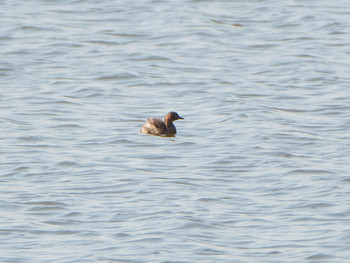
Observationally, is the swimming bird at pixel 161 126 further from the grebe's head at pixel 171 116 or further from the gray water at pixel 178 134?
the gray water at pixel 178 134

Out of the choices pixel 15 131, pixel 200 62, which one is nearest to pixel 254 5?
pixel 200 62

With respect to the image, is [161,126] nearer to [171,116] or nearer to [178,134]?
[171,116]

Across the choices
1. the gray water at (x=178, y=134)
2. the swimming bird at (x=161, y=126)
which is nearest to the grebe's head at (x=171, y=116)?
the swimming bird at (x=161, y=126)

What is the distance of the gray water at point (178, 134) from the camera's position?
28.9 ft

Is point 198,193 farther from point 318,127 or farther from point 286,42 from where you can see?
point 286,42

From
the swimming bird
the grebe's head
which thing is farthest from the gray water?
the grebe's head

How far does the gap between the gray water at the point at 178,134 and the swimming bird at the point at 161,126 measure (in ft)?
0.52

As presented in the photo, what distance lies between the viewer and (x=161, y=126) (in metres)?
13.1

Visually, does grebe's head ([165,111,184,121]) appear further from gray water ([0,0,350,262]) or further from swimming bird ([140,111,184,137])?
gray water ([0,0,350,262])

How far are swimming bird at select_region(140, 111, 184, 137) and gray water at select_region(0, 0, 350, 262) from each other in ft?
0.52

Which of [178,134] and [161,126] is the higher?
[161,126]

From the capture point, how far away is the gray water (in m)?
8.82

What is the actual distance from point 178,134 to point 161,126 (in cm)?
46

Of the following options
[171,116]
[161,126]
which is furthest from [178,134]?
[161,126]
